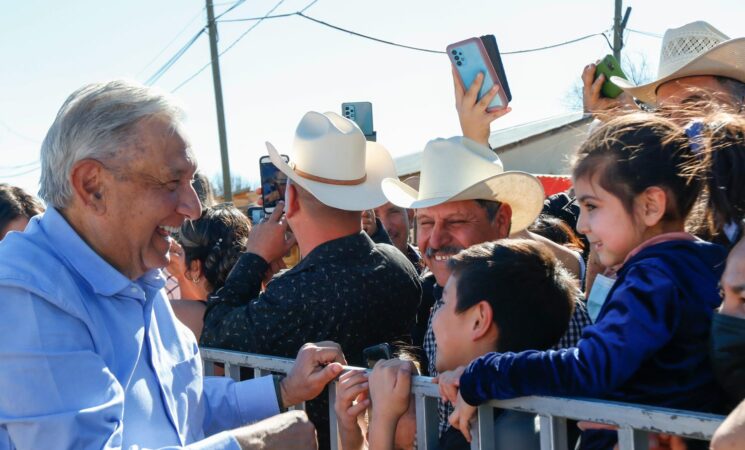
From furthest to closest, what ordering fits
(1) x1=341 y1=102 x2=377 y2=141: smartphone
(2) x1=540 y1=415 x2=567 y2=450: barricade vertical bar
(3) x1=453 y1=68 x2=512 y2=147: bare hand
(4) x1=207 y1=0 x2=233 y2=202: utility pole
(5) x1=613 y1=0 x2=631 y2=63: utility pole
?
(5) x1=613 y1=0 x2=631 y2=63: utility pole → (4) x1=207 y1=0 x2=233 y2=202: utility pole → (1) x1=341 y1=102 x2=377 y2=141: smartphone → (3) x1=453 y1=68 x2=512 y2=147: bare hand → (2) x1=540 y1=415 x2=567 y2=450: barricade vertical bar

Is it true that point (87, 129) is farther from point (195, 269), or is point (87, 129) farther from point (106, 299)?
point (195, 269)

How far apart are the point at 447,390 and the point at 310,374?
611mm

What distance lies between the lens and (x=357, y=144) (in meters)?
3.58

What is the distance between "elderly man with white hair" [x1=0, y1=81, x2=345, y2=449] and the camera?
1.87m

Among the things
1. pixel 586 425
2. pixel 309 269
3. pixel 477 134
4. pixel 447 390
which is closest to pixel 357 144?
pixel 477 134

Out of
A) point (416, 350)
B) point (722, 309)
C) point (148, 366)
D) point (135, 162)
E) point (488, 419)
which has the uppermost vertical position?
point (135, 162)

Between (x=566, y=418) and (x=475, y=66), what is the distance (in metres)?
1.91

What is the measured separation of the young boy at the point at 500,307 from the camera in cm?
233

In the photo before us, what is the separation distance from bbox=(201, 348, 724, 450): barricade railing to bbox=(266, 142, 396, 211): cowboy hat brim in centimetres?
112

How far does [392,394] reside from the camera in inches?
92.8

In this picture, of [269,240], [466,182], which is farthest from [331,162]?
[466,182]

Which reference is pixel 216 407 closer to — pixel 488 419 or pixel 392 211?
pixel 488 419

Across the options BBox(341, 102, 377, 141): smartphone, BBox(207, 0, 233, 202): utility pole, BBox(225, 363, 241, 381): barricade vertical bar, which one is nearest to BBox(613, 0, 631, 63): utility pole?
BBox(207, 0, 233, 202): utility pole

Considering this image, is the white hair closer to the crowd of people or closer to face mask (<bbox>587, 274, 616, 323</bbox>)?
the crowd of people
